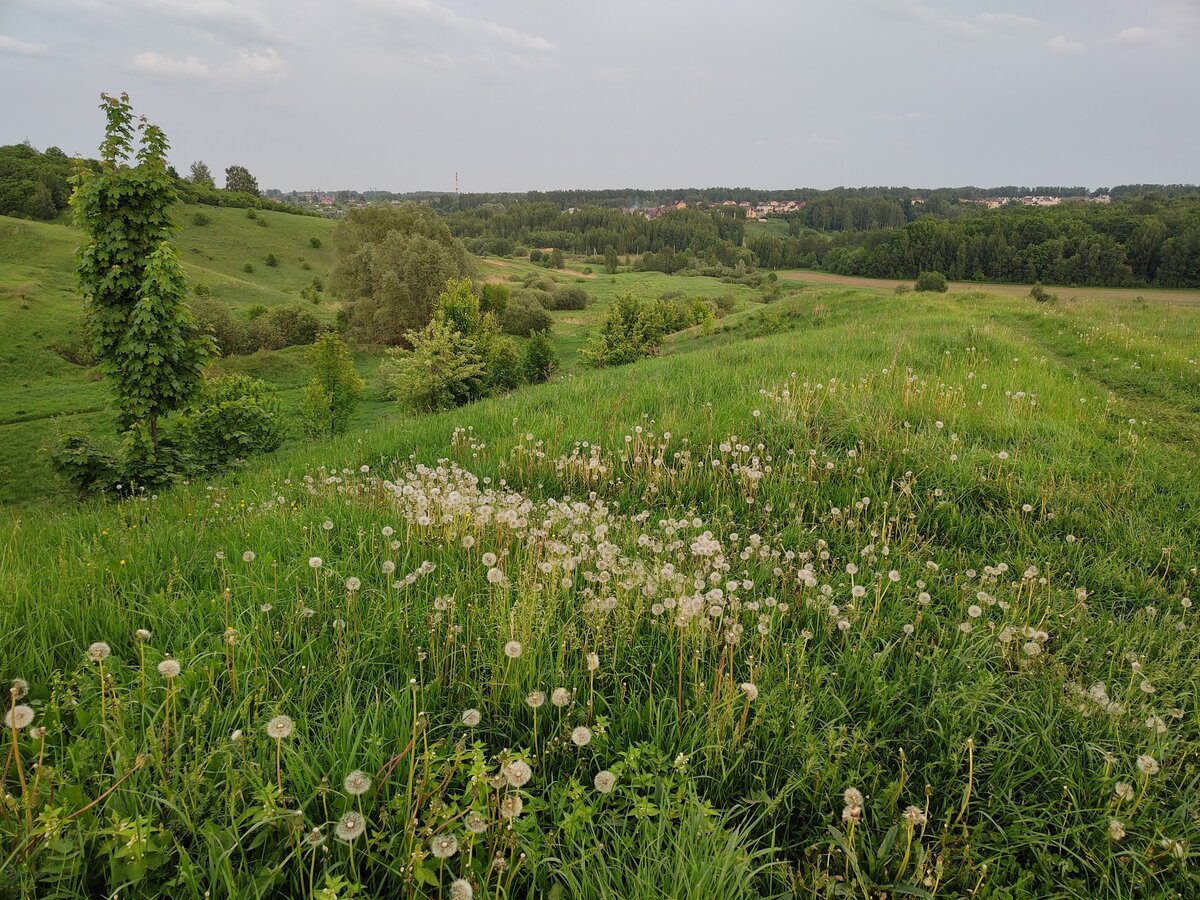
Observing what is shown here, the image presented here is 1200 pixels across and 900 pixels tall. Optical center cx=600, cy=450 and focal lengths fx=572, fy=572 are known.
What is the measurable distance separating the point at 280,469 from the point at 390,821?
9007mm

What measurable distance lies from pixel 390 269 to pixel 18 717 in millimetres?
63088

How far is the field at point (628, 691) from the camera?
76.2 inches

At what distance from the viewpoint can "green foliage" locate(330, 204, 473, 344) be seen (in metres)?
58.8

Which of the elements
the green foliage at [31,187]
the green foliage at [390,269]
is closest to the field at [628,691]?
the green foliage at [390,269]

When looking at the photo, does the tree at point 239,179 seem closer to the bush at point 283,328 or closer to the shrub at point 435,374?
the bush at point 283,328

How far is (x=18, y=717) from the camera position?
177 centimetres

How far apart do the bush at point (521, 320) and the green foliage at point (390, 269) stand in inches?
445

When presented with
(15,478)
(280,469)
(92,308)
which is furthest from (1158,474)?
(15,478)

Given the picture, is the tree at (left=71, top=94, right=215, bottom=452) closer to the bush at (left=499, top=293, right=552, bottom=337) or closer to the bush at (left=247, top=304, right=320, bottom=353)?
the bush at (left=247, top=304, right=320, bottom=353)

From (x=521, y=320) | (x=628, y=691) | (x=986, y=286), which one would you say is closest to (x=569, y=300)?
(x=521, y=320)

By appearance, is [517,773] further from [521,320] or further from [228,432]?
[521,320]

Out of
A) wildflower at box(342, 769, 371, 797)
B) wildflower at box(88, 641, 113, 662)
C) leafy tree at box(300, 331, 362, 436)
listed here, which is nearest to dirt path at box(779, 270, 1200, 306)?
leafy tree at box(300, 331, 362, 436)

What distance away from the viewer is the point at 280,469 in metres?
9.71

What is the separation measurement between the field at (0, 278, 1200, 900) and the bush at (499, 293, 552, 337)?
2854 inches
